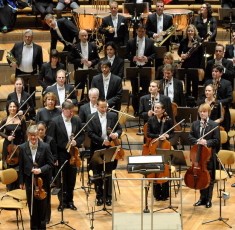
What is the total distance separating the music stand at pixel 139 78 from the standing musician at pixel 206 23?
1499 mm

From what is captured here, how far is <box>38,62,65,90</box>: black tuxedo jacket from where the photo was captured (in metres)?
13.0

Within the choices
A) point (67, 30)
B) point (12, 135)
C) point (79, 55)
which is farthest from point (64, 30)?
point (12, 135)

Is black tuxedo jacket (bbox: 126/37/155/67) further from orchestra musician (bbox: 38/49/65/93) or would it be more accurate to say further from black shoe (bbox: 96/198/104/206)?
black shoe (bbox: 96/198/104/206)

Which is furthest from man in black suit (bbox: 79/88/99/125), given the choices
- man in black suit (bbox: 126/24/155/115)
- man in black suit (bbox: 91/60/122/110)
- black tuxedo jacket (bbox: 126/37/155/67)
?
black tuxedo jacket (bbox: 126/37/155/67)

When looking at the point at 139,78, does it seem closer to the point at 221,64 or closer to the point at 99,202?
the point at 221,64

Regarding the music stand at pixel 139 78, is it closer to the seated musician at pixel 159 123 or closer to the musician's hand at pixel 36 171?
the seated musician at pixel 159 123

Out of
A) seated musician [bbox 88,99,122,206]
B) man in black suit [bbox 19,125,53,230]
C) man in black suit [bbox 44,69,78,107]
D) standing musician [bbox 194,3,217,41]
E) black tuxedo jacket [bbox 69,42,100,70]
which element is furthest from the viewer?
standing musician [bbox 194,3,217,41]

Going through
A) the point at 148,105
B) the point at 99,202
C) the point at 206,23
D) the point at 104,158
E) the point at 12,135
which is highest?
the point at 206,23

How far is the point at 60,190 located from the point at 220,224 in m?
1.94

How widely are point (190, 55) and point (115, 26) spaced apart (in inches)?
53.7

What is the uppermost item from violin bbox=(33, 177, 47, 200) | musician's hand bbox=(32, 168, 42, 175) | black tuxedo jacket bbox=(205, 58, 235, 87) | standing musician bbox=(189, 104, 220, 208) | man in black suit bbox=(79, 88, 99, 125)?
black tuxedo jacket bbox=(205, 58, 235, 87)

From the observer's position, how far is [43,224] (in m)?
10.7

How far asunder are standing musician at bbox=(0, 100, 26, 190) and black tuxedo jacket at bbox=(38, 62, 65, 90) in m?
1.26

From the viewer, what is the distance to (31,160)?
412 inches
